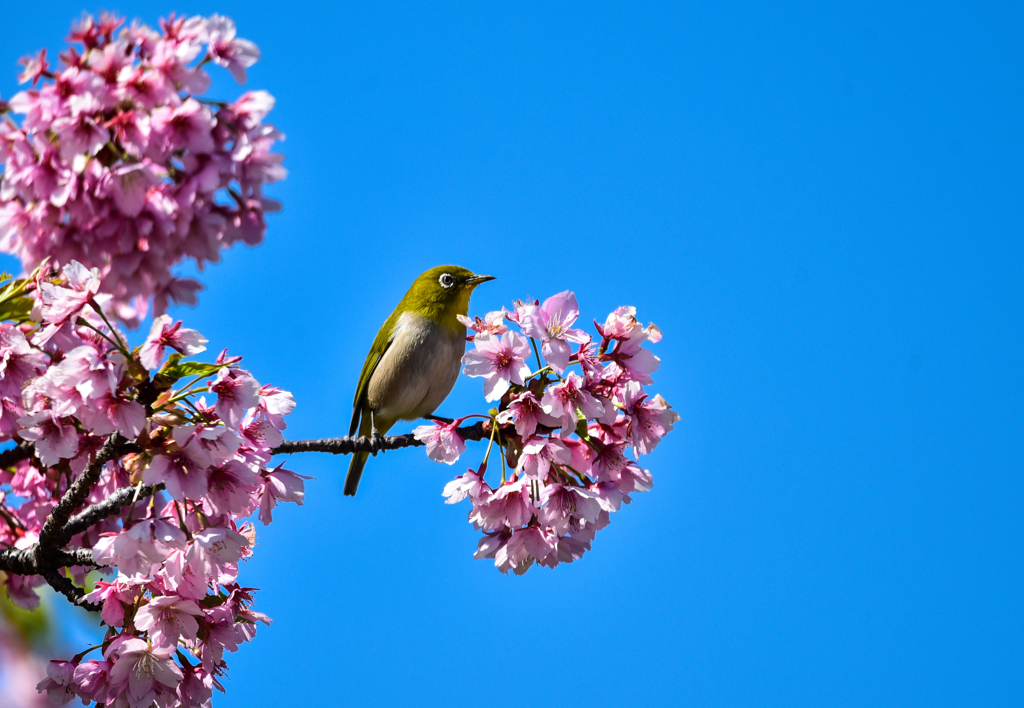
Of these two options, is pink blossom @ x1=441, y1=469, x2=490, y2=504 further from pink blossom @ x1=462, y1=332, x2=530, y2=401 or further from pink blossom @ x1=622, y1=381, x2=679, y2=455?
pink blossom @ x1=622, y1=381, x2=679, y2=455

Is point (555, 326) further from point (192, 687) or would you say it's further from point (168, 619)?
point (192, 687)

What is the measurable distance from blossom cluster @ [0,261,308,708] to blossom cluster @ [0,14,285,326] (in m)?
0.18

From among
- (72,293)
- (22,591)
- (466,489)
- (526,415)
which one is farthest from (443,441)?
(22,591)

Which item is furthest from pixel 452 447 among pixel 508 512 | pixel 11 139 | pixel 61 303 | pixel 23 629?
pixel 23 629

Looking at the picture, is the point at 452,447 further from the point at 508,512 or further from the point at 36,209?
the point at 36,209

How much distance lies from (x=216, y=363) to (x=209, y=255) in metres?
0.46

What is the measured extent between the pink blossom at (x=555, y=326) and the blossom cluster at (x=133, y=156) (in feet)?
4.02

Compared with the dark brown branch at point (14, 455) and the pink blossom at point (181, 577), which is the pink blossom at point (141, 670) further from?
the dark brown branch at point (14, 455)

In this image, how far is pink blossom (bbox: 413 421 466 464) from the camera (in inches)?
160

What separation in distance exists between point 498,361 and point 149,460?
60.0 inches

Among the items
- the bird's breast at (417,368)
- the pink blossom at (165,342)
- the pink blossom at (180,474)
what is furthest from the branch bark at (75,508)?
the bird's breast at (417,368)

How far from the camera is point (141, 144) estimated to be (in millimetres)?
2949

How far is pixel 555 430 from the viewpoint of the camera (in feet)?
12.7

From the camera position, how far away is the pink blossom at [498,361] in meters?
3.73
